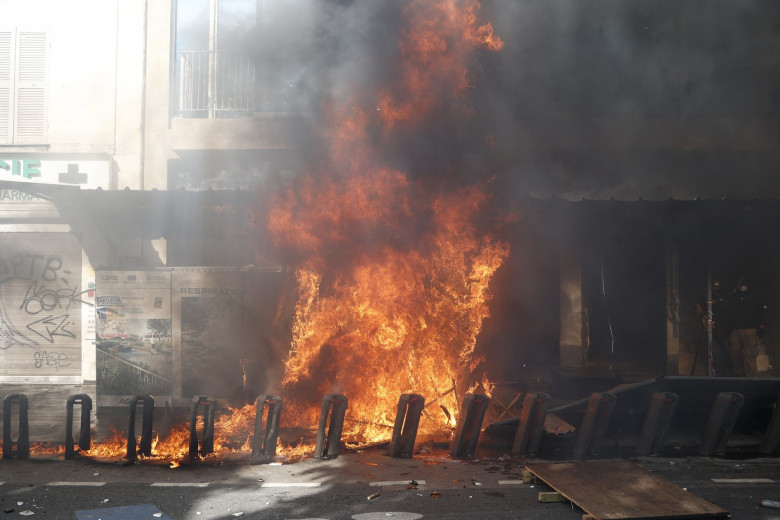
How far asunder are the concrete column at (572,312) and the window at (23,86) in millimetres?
10836

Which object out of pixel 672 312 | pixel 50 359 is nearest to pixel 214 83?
pixel 50 359

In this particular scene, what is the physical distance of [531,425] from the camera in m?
7.46

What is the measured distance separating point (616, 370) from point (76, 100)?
12.3 m

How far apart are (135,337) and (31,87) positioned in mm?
6371

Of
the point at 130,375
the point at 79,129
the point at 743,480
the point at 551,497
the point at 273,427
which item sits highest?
the point at 79,129

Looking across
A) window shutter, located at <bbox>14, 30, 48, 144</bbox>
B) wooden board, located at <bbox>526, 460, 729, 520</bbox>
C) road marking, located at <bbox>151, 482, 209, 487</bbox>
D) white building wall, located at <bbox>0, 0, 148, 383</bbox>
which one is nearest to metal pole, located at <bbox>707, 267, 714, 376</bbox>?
wooden board, located at <bbox>526, 460, 729, 520</bbox>

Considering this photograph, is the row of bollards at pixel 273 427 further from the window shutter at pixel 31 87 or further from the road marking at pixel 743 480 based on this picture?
the window shutter at pixel 31 87

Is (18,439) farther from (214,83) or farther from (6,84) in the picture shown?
(6,84)

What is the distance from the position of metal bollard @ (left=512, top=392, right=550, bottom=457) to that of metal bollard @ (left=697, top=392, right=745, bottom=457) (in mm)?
2043

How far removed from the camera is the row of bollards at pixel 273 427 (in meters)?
7.27

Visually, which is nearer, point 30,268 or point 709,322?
point 709,322

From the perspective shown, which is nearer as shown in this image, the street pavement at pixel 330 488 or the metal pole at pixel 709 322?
the street pavement at pixel 330 488

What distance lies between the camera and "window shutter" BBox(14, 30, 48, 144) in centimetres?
1244

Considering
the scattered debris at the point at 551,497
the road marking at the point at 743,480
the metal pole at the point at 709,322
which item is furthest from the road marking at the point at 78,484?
the metal pole at the point at 709,322
